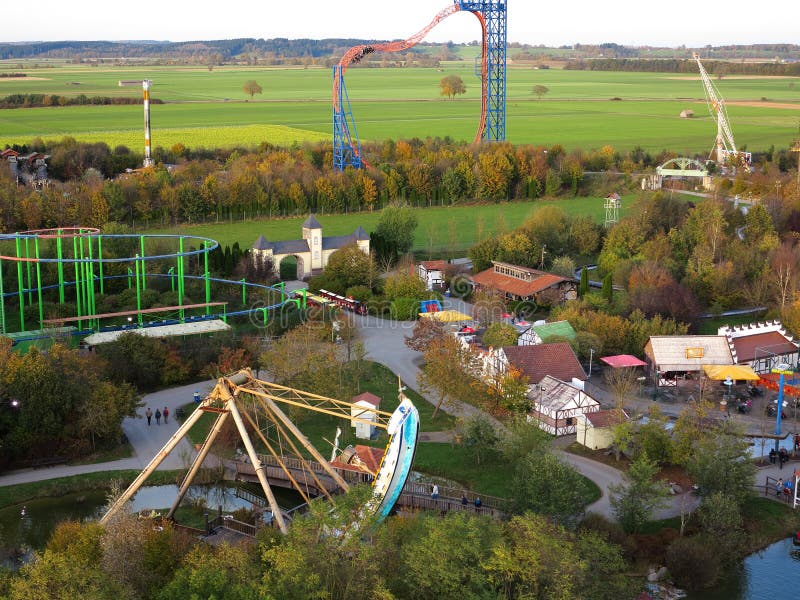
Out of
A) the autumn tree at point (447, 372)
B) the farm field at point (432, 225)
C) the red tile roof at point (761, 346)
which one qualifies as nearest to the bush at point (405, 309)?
the autumn tree at point (447, 372)

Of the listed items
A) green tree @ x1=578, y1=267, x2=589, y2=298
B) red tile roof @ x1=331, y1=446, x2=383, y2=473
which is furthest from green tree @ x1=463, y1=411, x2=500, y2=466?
green tree @ x1=578, y1=267, x2=589, y2=298

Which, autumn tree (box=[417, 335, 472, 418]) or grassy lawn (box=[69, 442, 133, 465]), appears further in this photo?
autumn tree (box=[417, 335, 472, 418])

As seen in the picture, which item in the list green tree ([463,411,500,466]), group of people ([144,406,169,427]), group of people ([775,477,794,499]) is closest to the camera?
group of people ([775,477,794,499])

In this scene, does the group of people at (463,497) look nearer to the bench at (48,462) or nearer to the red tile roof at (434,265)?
the bench at (48,462)

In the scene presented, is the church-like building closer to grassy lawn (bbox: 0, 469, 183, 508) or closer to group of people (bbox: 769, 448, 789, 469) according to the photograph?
grassy lawn (bbox: 0, 469, 183, 508)

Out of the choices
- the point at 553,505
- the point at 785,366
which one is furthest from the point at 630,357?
the point at 553,505

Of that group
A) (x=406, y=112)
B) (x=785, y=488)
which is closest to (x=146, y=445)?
(x=785, y=488)

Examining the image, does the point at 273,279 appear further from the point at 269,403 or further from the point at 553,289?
the point at 269,403
